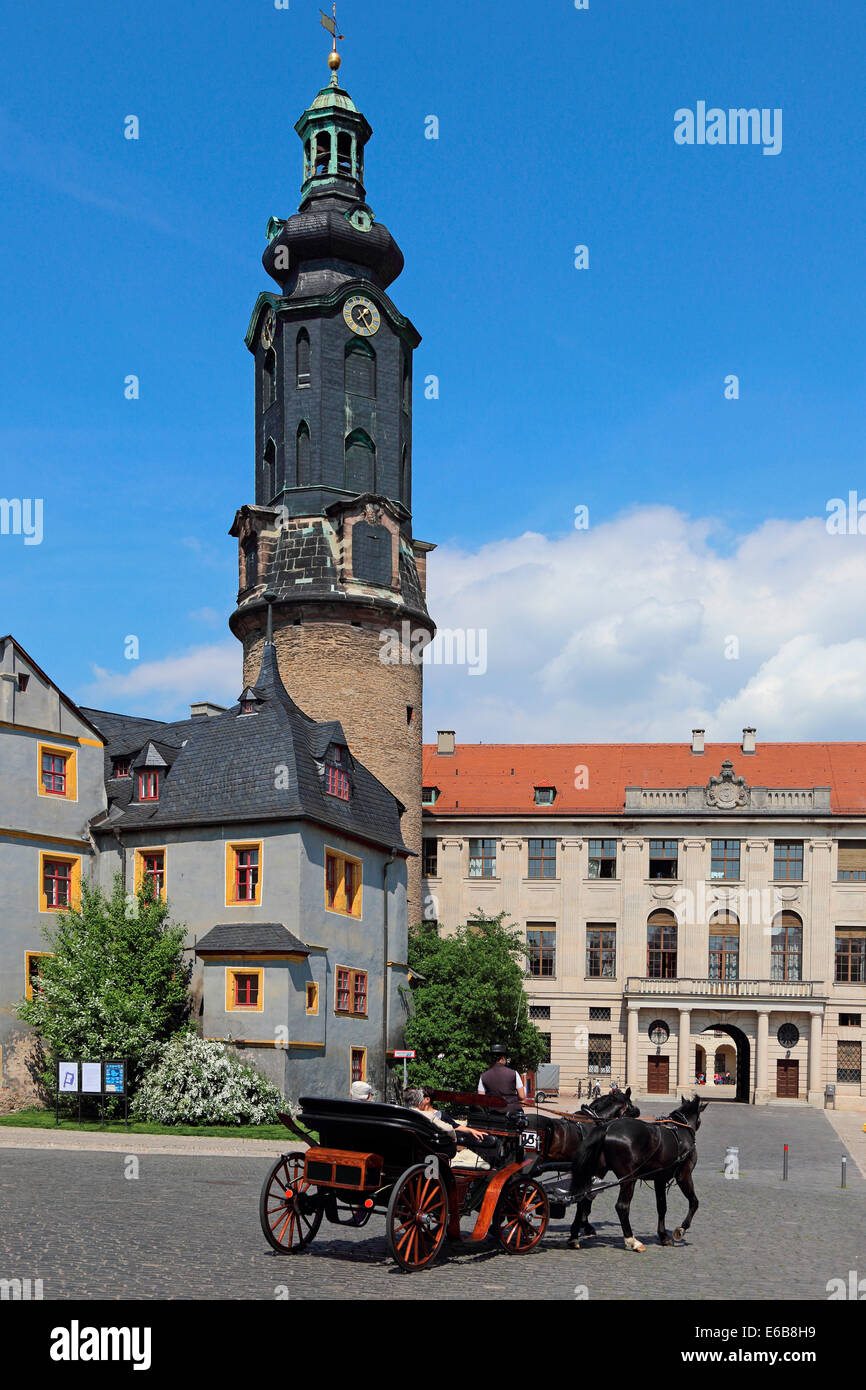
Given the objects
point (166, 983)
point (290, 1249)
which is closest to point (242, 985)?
point (166, 983)

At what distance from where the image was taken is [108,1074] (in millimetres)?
30172

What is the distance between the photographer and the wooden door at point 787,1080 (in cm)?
6216

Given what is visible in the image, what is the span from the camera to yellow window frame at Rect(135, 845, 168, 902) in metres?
36.8

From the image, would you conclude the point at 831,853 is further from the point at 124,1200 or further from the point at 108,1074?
the point at 124,1200

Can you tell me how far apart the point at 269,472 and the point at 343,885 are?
2158cm

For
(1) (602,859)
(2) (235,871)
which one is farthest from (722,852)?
(2) (235,871)

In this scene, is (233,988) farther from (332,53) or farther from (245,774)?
(332,53)

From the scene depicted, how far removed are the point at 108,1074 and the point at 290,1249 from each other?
703 inches

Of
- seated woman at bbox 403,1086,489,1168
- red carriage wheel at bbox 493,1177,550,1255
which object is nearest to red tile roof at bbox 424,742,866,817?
seated woman at bbox 403,1086,489,1168

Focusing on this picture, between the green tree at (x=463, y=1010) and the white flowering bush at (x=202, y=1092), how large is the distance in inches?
Answer: 380

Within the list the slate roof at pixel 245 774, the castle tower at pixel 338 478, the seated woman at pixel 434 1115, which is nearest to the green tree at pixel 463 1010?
the castle tower at pixel 338 478

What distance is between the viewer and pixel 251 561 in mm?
52625

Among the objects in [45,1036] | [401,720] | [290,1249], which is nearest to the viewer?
[290,1249]

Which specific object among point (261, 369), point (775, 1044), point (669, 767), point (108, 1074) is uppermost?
point (261, 369)
